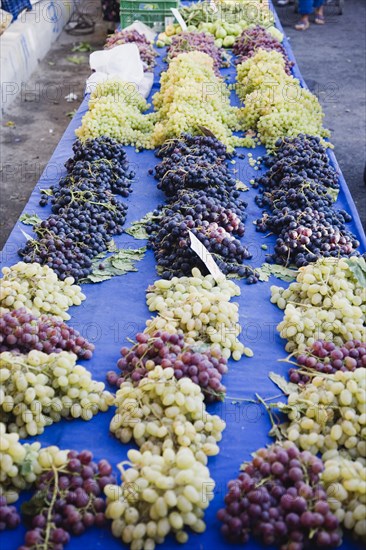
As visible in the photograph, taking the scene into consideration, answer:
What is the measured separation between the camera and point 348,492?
150 cm

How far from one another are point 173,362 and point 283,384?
1.32 ft

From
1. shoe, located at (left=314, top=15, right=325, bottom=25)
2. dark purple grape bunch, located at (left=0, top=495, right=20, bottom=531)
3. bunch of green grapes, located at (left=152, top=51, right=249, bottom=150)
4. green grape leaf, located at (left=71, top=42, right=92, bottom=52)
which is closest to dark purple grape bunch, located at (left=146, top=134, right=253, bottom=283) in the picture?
bunch of green grapes, located at (left=152, top=51, right=249, bottom=150)

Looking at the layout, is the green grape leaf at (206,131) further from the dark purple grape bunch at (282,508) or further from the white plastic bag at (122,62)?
the dark purple grape bunch at (282,508)

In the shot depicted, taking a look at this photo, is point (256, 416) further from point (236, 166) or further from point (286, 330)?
point (236, 166)

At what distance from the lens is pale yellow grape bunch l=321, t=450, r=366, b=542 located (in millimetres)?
1461

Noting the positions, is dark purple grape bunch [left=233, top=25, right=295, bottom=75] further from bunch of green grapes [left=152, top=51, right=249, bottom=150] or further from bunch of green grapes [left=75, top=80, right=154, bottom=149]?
bunch of green grapes [left=75, top=80, right=154, bottom=149]

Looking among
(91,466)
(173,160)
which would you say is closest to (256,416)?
(91,466)

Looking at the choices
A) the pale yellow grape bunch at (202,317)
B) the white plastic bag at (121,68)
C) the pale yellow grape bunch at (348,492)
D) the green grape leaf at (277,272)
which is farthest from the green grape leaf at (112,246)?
the white plastic bag at (121,68)

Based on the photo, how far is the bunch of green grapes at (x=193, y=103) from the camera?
3312 millimetres

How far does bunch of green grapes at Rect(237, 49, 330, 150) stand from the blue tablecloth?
44cm

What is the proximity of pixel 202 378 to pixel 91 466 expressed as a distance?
16.5 inches

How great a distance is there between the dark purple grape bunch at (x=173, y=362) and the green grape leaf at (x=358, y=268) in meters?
0.60

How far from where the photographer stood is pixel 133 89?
394 cm

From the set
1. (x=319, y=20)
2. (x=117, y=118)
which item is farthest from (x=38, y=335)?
(x=319, y=20)
